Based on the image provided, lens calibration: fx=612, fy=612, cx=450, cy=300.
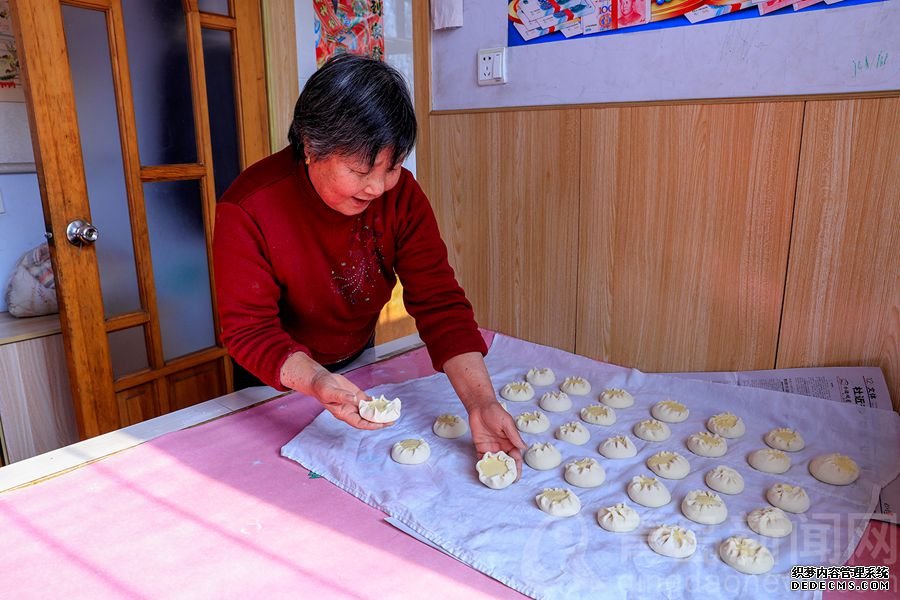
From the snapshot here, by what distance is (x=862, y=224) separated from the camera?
1.37m

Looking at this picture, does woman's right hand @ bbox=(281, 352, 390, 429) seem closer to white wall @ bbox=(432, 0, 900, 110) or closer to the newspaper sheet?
the newspaper sheet

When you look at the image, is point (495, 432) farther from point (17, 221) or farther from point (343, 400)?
point (17, 221)

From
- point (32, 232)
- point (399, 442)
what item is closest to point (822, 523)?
point (399, 442)

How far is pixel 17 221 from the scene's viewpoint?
2410 mm

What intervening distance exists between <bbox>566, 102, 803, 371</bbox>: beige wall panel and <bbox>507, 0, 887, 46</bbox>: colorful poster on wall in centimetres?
21

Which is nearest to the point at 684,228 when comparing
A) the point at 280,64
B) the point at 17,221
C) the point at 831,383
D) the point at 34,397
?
the point at 831,383

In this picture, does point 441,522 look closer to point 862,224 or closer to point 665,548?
point 665,548

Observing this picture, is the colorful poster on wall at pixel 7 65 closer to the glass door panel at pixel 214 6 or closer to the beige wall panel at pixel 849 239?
the glass door panel at pixel 214 6

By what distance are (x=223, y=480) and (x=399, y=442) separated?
0.32 metres

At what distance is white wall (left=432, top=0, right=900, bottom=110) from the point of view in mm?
1317

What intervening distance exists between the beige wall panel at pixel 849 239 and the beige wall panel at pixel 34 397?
236 centimetres

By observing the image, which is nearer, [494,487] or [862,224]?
[494,487]

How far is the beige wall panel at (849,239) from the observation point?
52.2 inches

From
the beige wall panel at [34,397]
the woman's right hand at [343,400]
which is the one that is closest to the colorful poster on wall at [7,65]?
the beige wall panel at [34,397]
